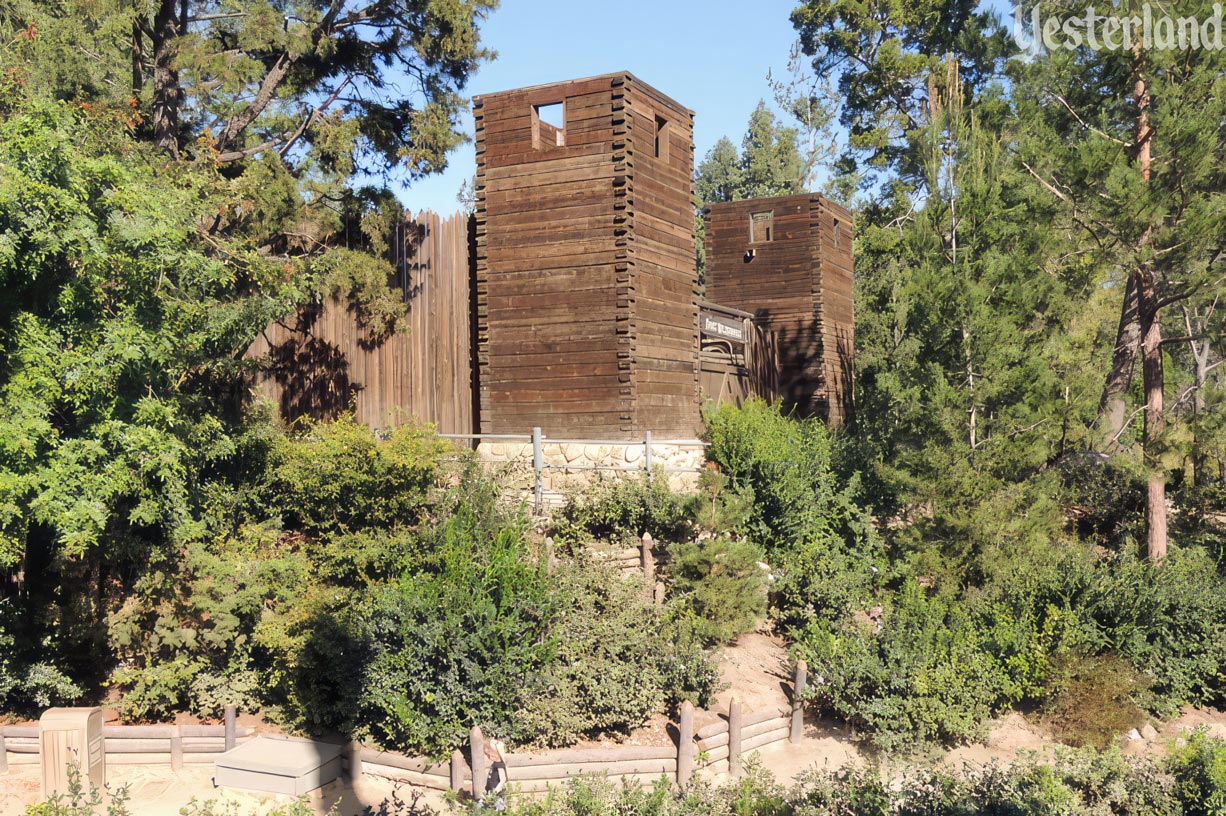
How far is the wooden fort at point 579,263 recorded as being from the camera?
573 inches

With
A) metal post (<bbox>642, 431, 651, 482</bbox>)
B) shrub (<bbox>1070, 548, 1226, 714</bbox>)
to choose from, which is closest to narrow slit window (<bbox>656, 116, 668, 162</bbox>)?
metal post (<bbox>642, 431, 651, 482</bbox>)

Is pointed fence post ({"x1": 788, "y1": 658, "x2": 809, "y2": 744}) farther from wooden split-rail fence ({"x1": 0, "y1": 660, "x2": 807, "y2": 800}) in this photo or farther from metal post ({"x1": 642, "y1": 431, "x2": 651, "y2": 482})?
metal post ({"x1": 642, "y1": 431, "x2": 651, "y2": 482})

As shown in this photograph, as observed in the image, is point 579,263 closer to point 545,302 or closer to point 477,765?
point 545,302

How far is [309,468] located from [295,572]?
1.55m

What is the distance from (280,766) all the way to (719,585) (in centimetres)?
591

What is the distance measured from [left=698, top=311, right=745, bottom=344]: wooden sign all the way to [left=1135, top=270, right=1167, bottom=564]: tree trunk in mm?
7738

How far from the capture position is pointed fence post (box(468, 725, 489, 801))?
876 cm

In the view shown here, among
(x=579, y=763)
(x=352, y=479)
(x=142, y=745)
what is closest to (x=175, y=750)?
(x=142, y=745)

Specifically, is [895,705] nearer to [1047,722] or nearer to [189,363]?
[1047,722]

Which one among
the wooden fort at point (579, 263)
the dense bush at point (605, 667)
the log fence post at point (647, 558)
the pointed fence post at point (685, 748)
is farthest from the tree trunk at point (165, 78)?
the pointed fence post at point (685, 748)

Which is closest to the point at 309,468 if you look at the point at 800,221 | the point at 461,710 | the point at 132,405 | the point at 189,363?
the point at 189,363

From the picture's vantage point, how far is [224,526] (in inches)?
455

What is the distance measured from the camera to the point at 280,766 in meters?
9.00

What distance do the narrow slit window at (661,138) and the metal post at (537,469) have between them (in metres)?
5.42
